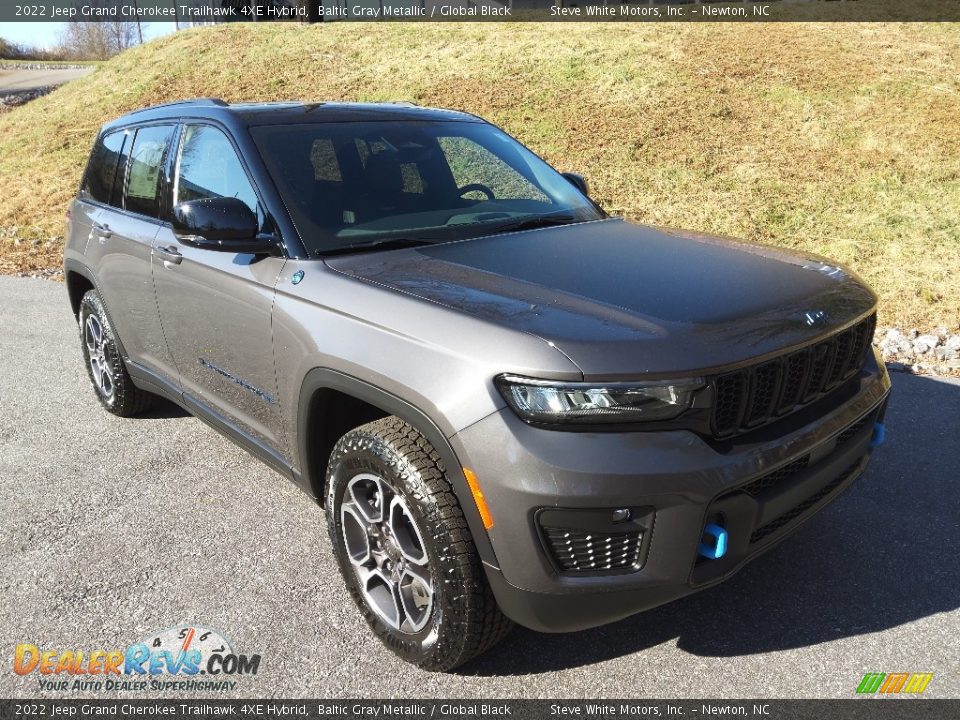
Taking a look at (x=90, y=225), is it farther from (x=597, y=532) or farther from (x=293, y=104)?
(x=597, y=532)

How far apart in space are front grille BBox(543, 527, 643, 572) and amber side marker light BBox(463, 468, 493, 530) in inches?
6.5

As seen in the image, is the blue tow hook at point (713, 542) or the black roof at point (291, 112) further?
the black roof at point (291, 112)

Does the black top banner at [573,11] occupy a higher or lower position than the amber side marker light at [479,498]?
higher

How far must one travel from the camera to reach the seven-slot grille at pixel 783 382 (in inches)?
89.4

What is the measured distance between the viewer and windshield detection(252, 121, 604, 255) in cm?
312

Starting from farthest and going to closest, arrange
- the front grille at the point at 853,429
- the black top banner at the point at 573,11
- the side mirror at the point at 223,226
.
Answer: the black top banner at the point at 573,11, the side mirror at the point at 223,226, the front grille at the point at 853,429

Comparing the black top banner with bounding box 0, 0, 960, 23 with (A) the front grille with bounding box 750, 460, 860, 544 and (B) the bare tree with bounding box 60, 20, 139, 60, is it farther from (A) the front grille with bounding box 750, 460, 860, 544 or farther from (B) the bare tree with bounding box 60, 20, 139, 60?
(B) the bare tree with bounding box 60, 20, 139, 60

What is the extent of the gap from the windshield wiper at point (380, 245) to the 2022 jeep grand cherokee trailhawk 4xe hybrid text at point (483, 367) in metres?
0.01

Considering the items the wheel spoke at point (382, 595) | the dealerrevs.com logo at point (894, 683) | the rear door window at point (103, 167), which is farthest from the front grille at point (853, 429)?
the rear door window at point (103, 167)

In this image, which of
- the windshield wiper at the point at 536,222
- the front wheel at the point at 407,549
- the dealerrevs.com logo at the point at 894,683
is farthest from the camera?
the windshield wiper at the point at 536,222

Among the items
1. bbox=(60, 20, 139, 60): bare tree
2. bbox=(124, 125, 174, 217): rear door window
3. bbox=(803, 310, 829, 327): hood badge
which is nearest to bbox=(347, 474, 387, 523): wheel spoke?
bbox=(803, 310, 829, 327): hood badge

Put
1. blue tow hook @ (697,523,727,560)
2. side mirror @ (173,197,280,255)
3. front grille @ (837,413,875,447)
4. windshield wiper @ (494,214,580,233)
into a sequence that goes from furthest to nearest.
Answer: windshield wiper @ (494,214,580,233)
side mirror @ (173,197,280,255)
front grille @ (837,413,875,447)
blue tow hook @ (697,523,727,560)

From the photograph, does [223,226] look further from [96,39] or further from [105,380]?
[96,39]

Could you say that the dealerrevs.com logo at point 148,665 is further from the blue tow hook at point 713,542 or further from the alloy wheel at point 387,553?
the blue tow hook at point 713,542
